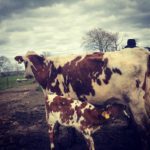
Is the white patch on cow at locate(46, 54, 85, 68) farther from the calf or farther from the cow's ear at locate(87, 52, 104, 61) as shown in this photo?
the calf

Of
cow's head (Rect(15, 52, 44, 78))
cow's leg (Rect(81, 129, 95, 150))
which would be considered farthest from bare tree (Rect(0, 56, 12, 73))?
cow's leg (Rect(81, 129, 95, 150))

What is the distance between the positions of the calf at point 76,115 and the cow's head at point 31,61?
166 centimetres

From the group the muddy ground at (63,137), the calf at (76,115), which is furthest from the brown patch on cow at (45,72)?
the muddy ground at (63,137)

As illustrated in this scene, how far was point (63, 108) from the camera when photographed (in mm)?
6383

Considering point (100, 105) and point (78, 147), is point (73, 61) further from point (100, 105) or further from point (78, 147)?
point (78, 147)

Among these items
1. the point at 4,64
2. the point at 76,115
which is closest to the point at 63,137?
the point at 76,115

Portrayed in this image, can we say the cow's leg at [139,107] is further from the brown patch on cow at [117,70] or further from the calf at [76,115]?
the calf at [76,115]

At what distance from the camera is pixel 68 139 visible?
24.2 ft

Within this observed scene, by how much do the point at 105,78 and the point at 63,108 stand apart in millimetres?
1247

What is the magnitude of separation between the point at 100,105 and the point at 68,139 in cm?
149

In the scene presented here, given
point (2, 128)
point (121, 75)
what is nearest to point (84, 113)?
point (121, 75)

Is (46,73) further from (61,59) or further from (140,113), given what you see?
(140,113)

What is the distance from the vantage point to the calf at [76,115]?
5.89m

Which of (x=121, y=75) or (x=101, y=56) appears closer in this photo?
(x=121, y=75)
